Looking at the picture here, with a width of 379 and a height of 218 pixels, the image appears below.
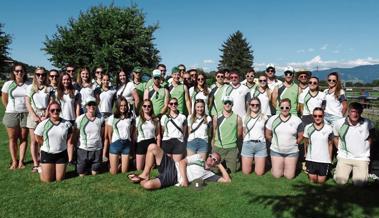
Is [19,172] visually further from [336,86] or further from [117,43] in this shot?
[117,43]

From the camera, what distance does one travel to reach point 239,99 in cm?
853

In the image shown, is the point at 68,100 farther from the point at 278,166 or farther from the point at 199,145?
the point at 278,166

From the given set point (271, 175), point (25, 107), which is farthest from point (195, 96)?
point (25, 107)

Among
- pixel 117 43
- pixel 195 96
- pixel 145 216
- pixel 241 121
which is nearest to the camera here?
pixel 145 216

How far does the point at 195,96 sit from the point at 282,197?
3.55 meters

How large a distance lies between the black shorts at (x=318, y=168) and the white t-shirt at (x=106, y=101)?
4.59 m

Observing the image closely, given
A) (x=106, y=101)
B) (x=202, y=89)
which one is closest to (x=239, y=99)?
(x=202, y=89)

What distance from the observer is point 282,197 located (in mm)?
6297

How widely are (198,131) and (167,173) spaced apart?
145 cm

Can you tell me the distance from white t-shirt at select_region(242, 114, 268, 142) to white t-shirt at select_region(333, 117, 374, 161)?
5.01ft

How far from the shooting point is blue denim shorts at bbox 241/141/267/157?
7836 mm

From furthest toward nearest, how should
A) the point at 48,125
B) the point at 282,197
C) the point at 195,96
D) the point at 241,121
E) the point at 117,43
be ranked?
the point at 117,43 → the point at 195,96 → the point at 241,121 → the point at 48,125 → the point at 282,197

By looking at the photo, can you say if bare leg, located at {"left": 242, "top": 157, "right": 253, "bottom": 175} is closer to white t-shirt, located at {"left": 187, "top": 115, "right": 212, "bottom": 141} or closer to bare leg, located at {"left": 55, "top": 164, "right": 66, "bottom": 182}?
white t-shirt, located at {"left": 187, "top": 115, "right": 212, "bottom": 141}

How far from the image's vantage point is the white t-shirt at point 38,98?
7.64 metres
